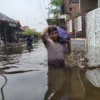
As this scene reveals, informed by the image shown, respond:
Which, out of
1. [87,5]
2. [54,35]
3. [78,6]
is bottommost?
[54,35]

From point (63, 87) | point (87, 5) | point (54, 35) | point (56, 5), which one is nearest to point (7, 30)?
point (56, 5)

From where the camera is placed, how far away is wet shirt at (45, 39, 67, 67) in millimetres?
5559

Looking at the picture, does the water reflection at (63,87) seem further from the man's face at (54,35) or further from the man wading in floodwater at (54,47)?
the man's face at (54,35)

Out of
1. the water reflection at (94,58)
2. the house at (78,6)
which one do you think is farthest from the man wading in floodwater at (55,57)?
the house at (78,6)

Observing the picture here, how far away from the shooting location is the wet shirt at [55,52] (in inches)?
219

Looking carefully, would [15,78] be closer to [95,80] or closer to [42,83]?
[42,83]

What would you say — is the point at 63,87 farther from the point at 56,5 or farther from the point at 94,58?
the point at 56,5

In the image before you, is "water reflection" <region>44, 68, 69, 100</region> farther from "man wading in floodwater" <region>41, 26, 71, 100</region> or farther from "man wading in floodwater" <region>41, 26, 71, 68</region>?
"man wading in floodwater" <region>41, 26, 71, 68</region>

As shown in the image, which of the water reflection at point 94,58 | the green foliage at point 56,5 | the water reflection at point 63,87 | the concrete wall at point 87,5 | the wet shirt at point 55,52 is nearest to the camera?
the water reflection at point 63,87

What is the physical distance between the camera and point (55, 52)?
18.4 ft

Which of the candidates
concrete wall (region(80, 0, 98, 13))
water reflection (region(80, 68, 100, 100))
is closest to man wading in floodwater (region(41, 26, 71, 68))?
water reflection (region(80, 68, 100, 100))

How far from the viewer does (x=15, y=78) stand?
289 inches

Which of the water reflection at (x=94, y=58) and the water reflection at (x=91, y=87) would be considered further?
the water reflection at (x=94, y=58)

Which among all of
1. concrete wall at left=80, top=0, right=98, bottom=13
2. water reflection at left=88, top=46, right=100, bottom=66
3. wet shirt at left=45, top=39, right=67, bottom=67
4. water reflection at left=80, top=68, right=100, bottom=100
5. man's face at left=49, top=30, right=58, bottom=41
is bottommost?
water reflection at left=80, top=68, right=100, bottom=100
